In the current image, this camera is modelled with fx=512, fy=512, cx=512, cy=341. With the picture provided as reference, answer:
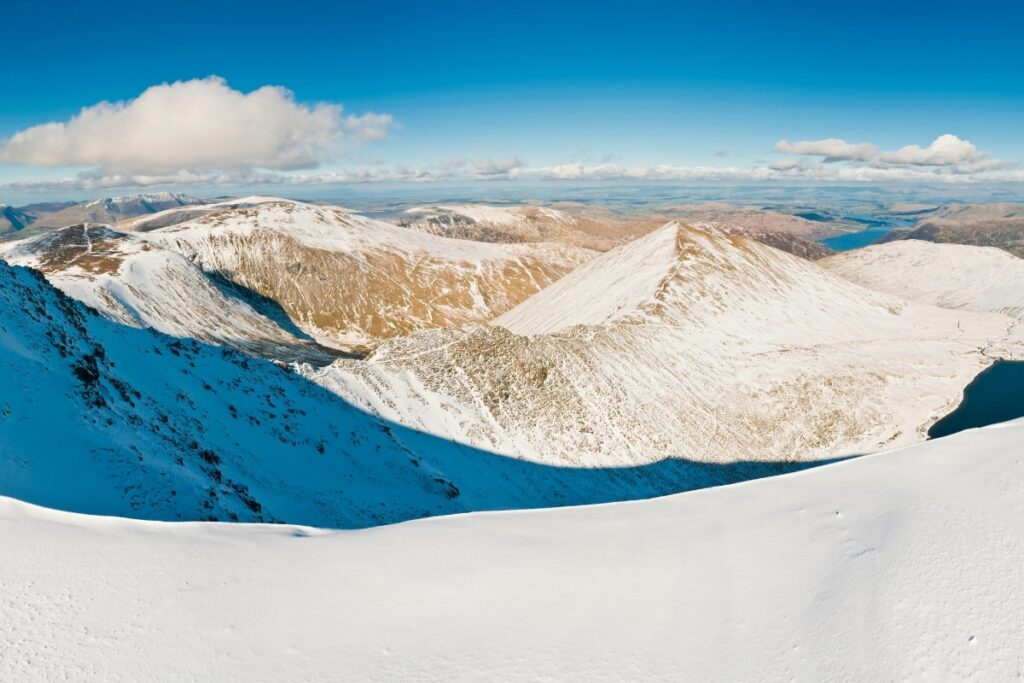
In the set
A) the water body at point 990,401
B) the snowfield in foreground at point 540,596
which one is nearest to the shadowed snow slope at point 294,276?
the snowfield in foreground at point 540,596

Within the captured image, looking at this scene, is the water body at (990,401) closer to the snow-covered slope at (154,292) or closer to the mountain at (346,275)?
the snow-covered slope at (154,292)

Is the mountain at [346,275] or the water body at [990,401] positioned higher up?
the mountain at [346,275]

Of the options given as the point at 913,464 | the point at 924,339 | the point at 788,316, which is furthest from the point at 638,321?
the point at 913,464

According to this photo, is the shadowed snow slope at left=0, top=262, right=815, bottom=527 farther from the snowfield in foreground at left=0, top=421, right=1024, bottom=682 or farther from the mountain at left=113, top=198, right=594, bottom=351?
the mountain at left=113, top=198, right=594, bottom=351

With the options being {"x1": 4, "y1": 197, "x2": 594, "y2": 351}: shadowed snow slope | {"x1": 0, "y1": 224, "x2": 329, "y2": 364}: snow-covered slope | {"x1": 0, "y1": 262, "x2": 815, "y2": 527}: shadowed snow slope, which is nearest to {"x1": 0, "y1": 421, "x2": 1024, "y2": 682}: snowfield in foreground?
{"x1": 0, "y1": 262, "x2": 815, "y2": 527}: shadowed snow slope

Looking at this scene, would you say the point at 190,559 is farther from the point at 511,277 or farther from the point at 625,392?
the point at 511,277

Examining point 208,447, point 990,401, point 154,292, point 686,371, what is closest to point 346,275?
point 154,292
